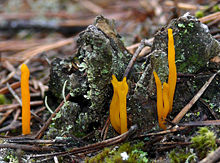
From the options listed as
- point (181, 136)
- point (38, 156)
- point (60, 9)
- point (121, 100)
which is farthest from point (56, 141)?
point (60, 9)

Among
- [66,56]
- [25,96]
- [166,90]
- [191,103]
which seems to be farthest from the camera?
[66,56]

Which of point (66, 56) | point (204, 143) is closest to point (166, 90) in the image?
point (204, 143)

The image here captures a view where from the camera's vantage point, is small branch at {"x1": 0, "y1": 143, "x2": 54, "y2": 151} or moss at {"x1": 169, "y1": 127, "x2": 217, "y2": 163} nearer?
moss at {"x1": 169, "y1": 127, "x2": 217, "y2": 163}

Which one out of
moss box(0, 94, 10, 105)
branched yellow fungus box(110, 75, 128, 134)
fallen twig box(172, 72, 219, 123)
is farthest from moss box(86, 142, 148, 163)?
moss box(0, 94, 10, 105)

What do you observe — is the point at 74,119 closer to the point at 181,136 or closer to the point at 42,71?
the point at 181,136

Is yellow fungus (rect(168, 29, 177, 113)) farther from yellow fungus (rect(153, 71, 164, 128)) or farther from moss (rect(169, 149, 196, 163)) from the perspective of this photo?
moss (rect(169, 149, 196, 163))

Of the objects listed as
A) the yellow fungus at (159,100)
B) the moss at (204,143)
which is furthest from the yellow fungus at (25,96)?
the moss at (204,143)

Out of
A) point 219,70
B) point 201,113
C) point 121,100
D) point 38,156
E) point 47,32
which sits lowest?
point 38,156

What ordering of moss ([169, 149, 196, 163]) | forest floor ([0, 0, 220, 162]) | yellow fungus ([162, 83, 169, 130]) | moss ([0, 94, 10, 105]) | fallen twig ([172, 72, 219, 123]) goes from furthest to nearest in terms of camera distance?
moss ([0, 94, 10, 105])
fallen twig ([172, 72, 219, 123])
yellow fungus ([162, 83, 169, 130])
forest floor ([0, 0, 220, 162])
moss ([169, 149, 196, 163])

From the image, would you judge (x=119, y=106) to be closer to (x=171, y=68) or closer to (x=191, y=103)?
(x=171, y=68)
